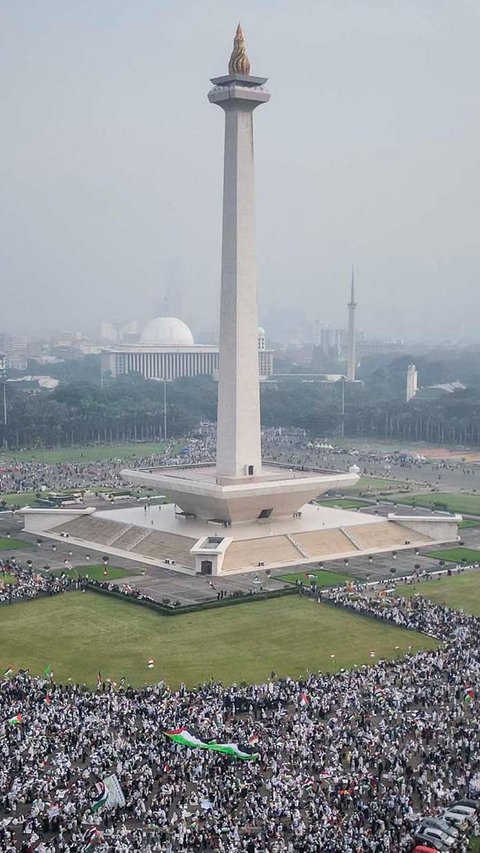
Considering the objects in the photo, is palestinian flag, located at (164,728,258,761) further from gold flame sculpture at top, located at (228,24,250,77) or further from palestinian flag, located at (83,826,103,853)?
gold flame sculpture at top, located at (228,24,250,77)

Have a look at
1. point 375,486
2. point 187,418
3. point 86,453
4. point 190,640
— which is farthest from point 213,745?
point 187,418

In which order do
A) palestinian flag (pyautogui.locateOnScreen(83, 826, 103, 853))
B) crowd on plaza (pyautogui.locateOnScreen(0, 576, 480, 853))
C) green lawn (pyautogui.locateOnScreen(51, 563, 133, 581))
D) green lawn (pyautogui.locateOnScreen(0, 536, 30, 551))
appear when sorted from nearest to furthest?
palestinian flag (pyautogui.locateOnScreen(83, 826, 103, 853)) < crowd on plaza (pyautogui.locateOnScreen(0, 576, 480, 853)) < green lawn (pyautogui.locateOnScreen(51, 563, 133, 581)) < green lawn (pyautogui.locateOnScreen(0, 536, 30, 551))

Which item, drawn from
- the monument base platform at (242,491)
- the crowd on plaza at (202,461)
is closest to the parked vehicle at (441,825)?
the monument base platform at (242,491)

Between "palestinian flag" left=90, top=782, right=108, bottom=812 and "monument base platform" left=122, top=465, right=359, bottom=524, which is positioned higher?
"monument base platform" left=122, top=465, right=359, bottom=524

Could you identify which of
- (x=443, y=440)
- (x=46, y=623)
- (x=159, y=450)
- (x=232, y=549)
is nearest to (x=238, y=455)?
(x=232, y=549)

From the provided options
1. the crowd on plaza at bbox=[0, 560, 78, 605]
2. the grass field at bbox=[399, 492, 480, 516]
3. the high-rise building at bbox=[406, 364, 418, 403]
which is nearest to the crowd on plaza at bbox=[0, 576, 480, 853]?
the crowd on plaza at bbox=[0, 560, 78, 605]

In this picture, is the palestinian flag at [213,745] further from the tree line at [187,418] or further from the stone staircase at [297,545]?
the tree line at [187,418]
